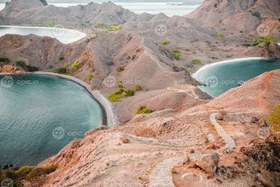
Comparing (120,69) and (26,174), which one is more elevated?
(26,174)

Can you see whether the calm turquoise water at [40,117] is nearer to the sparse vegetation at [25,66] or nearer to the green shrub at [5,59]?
the sparse vegetation at [25,66]

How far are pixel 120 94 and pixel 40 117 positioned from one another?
3628 cm

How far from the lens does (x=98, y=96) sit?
138 metres

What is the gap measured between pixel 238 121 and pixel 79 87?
340 feet

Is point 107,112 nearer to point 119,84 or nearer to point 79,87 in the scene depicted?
point 119,84

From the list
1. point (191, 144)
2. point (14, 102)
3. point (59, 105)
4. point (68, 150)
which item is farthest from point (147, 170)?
point (14, 102)

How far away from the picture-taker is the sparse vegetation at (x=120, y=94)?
433 feet

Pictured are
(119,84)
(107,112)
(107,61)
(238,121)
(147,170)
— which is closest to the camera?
(147,170)

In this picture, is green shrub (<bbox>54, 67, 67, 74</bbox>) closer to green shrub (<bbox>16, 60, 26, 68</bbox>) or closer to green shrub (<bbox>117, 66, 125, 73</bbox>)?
green shrub (<bbox>16, 60, 26, 68</bbox>)

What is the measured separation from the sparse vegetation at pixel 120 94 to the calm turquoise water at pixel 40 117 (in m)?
7.31

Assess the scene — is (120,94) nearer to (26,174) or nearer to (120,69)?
(120,69)

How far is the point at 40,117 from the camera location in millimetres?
112438

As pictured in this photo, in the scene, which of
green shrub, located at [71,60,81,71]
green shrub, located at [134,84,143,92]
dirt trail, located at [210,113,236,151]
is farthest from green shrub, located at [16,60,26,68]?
dirt trail, located at [210,113,236,151]

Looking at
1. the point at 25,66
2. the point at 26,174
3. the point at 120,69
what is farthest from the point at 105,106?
the point at 25,66
